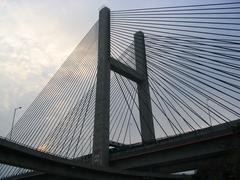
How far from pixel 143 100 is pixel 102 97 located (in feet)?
15.9

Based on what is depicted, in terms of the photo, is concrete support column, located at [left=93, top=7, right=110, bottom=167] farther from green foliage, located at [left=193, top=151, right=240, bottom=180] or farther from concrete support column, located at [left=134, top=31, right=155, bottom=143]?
green foliage, located at [left=193, top=151, right=240, bottom=180]

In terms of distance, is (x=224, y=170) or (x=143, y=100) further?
(x=143, y=100)

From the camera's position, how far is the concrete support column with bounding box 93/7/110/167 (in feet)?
110

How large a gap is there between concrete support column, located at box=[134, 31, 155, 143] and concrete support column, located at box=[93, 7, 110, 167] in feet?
11.0

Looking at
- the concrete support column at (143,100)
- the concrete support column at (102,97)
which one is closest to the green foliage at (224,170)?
the concrete support column at (143,100)

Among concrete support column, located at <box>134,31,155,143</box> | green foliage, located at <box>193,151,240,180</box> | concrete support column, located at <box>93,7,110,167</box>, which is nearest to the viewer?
green foliage, located at <box>193,151,240,180</box>

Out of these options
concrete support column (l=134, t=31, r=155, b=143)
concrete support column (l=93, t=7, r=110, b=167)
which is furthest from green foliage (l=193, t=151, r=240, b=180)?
concrete support column (l=93, t=7, r=110, b=167)

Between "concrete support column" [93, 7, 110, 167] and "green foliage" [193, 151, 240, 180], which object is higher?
"concrete support column" [93, 7, 110, 167]

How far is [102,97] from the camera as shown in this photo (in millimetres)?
34812

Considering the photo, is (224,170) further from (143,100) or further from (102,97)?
(102,97)

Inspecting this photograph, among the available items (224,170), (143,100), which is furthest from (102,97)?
(224,170)

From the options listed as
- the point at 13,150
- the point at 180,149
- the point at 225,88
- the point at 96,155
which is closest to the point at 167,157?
Answer: the point at 180,149

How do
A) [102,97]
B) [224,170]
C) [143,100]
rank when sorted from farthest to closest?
[143,100] → [102,97] → [224,170]

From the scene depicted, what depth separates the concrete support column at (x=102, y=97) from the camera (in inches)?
1323
